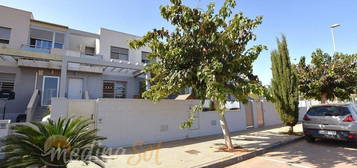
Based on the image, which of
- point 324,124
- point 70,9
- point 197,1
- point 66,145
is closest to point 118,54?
point 70,9

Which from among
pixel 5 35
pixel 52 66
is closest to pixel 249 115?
pixel 52 66

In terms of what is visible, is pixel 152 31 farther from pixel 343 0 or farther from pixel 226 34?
pixel 343 0

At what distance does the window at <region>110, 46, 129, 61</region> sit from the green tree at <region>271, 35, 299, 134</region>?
1140 cm

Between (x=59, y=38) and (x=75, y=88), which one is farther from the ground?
(x=59, y=38)

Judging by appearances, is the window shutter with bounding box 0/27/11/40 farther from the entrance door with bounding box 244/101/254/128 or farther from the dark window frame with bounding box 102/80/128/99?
the entrance door with bounding box 244/101/254/128

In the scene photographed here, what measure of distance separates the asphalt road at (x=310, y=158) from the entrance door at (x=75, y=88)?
11632 millimetres

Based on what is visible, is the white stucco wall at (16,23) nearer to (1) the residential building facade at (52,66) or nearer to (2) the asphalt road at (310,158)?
(1) the residential building facade at (52,66)

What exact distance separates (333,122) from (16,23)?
18.5 m

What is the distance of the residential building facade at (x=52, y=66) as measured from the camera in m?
10.2

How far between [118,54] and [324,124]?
14.2 m

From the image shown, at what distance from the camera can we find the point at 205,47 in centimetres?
607

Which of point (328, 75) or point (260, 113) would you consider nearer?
point (328, 75)

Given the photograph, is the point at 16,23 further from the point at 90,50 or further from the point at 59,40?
the point at 90,50

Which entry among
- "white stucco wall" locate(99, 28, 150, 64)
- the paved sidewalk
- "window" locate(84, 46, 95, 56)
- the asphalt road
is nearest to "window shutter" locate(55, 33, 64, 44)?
"window" locate(84, 46, 95, 56)
